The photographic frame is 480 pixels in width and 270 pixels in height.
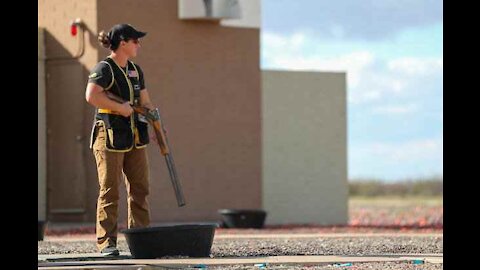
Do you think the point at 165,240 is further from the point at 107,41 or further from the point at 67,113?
the point at 67,113

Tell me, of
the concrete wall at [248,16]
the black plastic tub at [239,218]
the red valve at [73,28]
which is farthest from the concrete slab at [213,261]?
the concrete wall at [248,16]

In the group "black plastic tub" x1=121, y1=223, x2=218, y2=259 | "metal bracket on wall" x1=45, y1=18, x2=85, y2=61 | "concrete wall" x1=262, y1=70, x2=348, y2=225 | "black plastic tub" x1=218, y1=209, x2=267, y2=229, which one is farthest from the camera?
"concrete wall" x1=262, y1=70, x2=348, y2=225

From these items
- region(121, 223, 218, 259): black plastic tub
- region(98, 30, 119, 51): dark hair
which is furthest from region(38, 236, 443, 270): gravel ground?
region(98, 30, 119, 51): dark hair

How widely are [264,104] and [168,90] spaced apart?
95.0 inches

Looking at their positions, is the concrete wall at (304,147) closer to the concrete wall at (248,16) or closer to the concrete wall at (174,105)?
the concrete wall at (174,105)

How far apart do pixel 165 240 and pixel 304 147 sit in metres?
11.5

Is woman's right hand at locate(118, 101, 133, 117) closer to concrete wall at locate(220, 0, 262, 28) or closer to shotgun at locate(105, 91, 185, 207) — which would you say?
shotgun at locate(105, 91, 185, 207)

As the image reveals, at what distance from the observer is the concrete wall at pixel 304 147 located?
20.1 meters

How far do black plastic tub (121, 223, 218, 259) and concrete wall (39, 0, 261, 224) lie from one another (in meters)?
8.12

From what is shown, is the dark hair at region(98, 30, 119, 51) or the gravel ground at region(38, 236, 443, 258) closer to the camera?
the dark hair at region(98, 30, 119, 51)

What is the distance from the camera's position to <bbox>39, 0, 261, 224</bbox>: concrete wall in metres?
17.8

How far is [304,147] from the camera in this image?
2061 cm

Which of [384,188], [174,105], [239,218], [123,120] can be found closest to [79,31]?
[174,105]

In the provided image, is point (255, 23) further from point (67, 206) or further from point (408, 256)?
point (408, 256)
